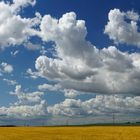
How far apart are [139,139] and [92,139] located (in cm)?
738

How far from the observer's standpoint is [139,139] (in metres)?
58.9

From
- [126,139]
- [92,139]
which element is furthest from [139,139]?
[92,139]

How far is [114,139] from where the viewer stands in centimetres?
6016

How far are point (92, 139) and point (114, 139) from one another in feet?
11.5

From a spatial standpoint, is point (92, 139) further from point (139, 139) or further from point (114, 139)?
point (139, 139)

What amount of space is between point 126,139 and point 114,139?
2.13 m

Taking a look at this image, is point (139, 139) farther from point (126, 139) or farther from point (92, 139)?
point (92, 139)

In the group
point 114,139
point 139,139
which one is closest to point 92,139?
point 114,139

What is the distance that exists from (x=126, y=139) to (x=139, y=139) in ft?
6.62

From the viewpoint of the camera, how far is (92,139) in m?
60.2

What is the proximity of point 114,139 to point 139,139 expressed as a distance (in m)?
3.97
